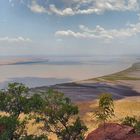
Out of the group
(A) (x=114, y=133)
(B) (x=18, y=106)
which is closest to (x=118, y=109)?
(B) (x=18, y=106)

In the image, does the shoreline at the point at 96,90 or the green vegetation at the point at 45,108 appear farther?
the shoreline at the point at 96,90

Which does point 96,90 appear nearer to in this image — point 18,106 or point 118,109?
point 118,109

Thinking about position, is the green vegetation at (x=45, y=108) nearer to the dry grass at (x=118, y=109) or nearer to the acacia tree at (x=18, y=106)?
the acacia tree at (x=18, y=106)

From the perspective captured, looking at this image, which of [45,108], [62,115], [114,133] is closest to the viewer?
[114,133]

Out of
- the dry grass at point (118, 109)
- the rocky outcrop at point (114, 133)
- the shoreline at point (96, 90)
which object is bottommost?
the dry grass at point (118, 109)

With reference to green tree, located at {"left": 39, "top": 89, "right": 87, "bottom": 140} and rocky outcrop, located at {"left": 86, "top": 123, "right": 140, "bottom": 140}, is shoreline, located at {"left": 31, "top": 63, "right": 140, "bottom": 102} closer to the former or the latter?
green tree, located at {"left": 39, "top": 89, "right": 87, "bottom": 140}

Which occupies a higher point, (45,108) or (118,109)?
(45,108)

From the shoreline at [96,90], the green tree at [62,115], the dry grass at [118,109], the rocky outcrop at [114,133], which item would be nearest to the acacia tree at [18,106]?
the green tree at [62,115]

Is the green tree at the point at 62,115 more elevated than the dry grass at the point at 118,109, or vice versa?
the green tree at the point at 62,115

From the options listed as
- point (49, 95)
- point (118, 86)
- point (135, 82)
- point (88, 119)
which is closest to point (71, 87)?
point (118, 86)

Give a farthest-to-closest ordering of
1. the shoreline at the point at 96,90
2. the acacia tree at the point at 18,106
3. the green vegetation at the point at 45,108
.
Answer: the shoreline at the point at 96,90
the green vegetation at the point at 45,108
the acacia tree at the point at 18,106
